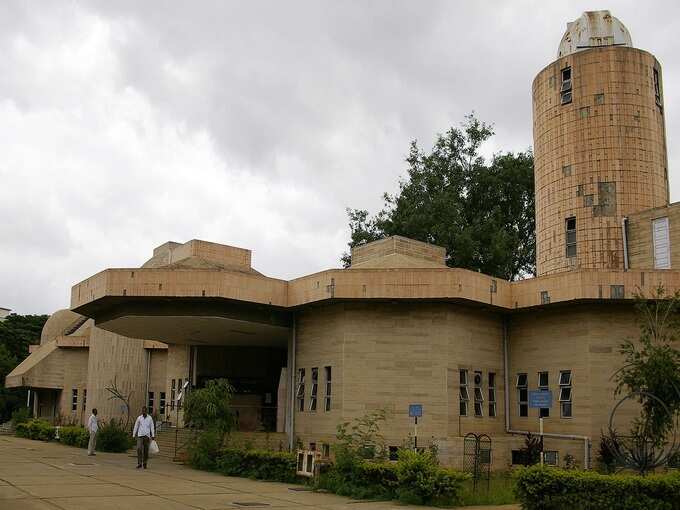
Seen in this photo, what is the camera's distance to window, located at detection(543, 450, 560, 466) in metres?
21.3

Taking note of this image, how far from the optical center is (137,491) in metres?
15.3

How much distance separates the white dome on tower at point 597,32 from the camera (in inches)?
1126

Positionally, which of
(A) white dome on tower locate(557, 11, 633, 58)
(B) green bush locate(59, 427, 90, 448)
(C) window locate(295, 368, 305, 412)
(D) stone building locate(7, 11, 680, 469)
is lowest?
(B) green bush locate(59, 427, 90, 448)

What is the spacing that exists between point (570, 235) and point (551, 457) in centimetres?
923

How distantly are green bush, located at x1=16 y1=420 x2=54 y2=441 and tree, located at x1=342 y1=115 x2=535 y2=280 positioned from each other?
19880 mm

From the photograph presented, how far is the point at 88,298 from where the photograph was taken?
2319cm

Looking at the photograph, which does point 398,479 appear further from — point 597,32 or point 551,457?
point 597,32

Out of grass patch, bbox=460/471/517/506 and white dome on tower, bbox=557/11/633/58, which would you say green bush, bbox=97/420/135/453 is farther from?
white dome on tower, bbox=557/11/633/58

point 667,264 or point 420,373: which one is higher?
point 667,264

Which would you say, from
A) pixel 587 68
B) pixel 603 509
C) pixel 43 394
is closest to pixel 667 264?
pixel 587 68

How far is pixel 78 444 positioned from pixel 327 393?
14239 millimetres

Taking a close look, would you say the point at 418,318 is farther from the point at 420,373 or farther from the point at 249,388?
the point at 249,388

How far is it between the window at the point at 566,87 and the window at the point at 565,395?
11345mm

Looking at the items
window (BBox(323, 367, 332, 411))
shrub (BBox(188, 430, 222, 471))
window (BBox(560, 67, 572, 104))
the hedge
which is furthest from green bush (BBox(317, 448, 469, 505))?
window (BBox(560, 67, 572, 104))
